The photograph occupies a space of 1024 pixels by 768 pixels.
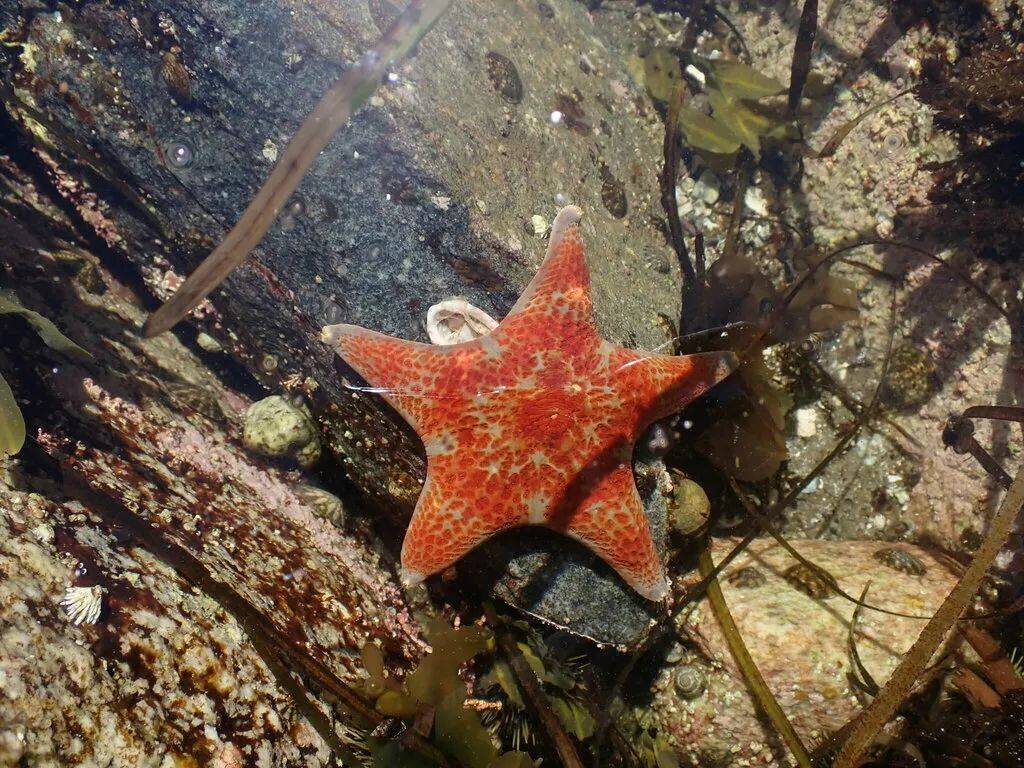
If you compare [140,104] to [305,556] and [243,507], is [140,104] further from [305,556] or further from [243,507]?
[305,556]

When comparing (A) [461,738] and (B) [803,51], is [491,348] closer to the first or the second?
(A) [461,738]

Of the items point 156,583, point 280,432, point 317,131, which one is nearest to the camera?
point 317,131

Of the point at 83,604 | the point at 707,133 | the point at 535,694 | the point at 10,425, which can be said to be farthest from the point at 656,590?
the point at 707,133

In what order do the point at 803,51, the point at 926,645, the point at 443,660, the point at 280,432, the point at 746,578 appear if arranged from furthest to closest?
the point at 803,51
the point at 746,578
the point at 280,432
the point at 443,660
the point at 926,645

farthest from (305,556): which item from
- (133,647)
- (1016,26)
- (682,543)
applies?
(1016,26)

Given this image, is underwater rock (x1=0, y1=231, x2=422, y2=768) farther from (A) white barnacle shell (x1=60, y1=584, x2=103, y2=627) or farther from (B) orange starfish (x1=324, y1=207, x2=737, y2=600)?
(B) orange starfish (x1=324, y1=207, x2=737, y2=600)

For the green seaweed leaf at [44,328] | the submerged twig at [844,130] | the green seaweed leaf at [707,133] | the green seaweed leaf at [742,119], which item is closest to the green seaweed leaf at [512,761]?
the green seaweed leaf at [44,328]

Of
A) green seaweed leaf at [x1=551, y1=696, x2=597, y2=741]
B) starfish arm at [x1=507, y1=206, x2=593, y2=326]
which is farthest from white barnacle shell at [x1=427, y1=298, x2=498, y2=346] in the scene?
green seaweed leaf at [x1=551, y1=696, x2=597, y2=741]
